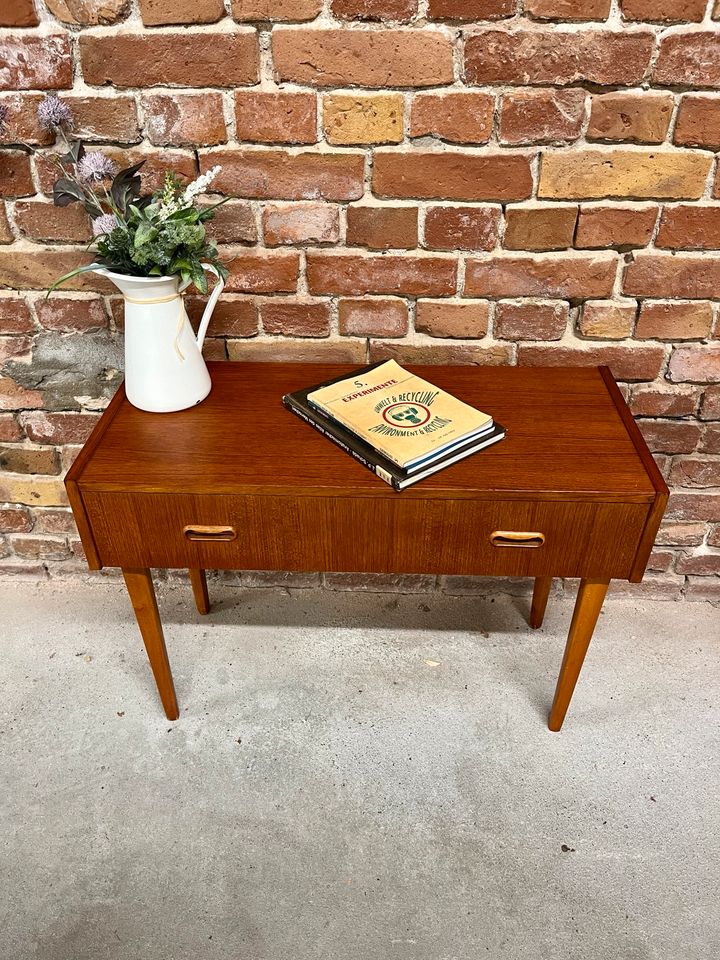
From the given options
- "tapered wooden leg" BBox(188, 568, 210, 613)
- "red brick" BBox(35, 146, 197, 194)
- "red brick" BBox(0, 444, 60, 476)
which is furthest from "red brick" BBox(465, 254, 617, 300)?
"red brick" BBox(0, 444, 60, 476)

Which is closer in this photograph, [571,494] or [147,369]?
[571,494]

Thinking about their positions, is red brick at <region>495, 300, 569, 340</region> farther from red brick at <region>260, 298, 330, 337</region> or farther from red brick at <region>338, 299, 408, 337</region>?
red brick at <region>260, 298, 330, 337</region>

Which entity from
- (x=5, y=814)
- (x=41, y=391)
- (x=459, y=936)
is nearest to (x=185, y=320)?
(x=41, y=391)

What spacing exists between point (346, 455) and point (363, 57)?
666 mm

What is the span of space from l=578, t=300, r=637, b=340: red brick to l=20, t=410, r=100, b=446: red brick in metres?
1.07

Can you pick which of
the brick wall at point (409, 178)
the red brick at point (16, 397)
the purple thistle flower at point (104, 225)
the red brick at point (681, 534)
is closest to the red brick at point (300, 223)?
the brick wall at point (409, 178)

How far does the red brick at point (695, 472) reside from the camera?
1593mm

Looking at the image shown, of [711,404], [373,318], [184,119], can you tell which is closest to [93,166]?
[184,119]

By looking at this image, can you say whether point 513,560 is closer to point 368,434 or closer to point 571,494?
point 571,494

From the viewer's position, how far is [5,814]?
1357mm

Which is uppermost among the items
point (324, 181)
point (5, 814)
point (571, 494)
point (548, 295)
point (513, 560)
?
point (324, 181)

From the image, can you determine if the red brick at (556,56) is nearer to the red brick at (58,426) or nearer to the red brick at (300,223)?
the red brick at (300,223)

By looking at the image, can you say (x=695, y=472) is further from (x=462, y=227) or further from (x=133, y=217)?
(x=133, y=217)

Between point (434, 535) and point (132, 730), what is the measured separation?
807 millimetres
